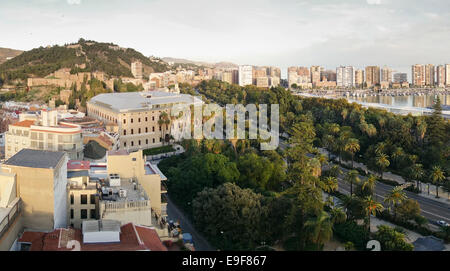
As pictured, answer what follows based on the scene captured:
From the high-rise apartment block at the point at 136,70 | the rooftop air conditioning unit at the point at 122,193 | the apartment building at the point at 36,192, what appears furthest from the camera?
the high-rise apartment block at the point at 136,70

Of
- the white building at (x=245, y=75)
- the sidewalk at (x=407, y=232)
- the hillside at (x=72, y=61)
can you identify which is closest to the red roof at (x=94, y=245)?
the sidewalk at (x=407, y=232)

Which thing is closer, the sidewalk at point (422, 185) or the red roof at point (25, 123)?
the sidewalk at point (422, 185)

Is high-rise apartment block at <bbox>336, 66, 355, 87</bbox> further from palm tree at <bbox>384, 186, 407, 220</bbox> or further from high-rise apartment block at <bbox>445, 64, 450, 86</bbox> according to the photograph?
palm tree at <bbox>384, 186, 407, 220</bbox>

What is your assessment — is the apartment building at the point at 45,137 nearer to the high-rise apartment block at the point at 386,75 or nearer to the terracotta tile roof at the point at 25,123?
the terracotta tile roof at the point at 25,123

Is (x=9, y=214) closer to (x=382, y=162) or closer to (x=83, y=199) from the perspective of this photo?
(x=83, y=199)
